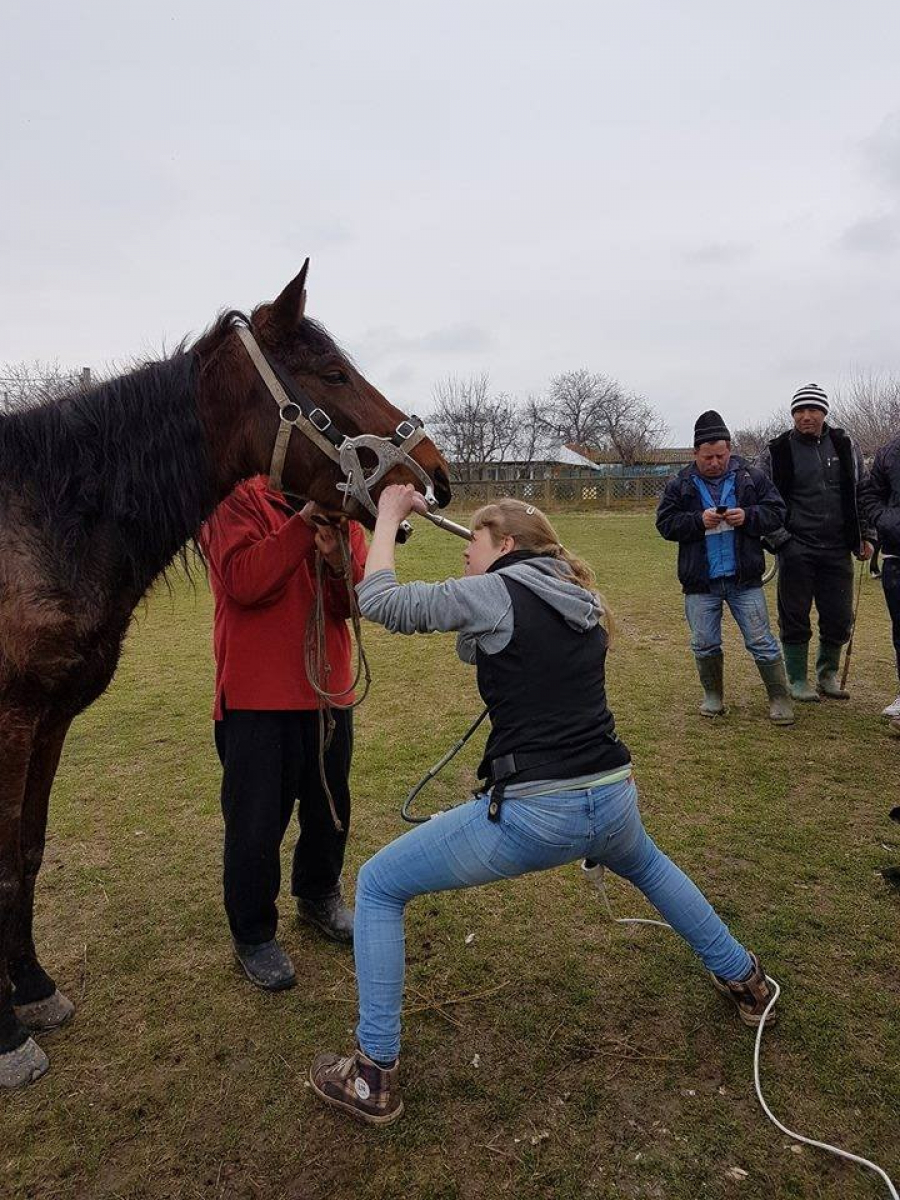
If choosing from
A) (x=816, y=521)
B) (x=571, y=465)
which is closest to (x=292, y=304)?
(x=816, y=521)

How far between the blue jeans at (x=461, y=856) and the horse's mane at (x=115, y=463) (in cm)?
129

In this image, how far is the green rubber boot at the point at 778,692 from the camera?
5.72 m

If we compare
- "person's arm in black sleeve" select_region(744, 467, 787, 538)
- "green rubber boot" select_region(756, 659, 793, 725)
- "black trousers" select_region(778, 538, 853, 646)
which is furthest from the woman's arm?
"black trousers" select_region(778, 538, 853, 646)

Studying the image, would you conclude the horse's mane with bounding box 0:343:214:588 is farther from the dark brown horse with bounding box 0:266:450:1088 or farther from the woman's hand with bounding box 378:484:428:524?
the woman's hand with bounding box 378:484:428:524

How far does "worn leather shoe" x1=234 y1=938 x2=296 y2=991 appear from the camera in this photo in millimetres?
2879

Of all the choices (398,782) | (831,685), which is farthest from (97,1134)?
(831,685)

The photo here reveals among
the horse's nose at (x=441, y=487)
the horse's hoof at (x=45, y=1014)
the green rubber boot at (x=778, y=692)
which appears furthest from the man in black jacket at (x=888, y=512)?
the horse's hoof at (x=45, y=1014)

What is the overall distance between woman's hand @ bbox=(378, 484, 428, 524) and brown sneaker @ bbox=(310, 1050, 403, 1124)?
1.65 m

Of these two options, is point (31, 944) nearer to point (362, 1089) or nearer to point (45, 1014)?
point (45, 1014)

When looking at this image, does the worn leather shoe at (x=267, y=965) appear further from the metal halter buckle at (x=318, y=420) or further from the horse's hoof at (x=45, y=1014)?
the metal halter buckle at (x=318, y=420)

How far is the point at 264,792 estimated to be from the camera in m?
2.77

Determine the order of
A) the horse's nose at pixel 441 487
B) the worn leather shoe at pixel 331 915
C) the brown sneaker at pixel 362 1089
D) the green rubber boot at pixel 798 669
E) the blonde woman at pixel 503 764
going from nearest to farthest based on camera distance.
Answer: the blonde woman at pixel 503 764 → the brown sneaker at pixel 362 1089 → the horse's nose at pixel 441 487 → the worn leather shoe at pixel 331 915 → the green rubber boot at pixel 798 669

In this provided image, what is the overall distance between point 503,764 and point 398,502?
0.85 m

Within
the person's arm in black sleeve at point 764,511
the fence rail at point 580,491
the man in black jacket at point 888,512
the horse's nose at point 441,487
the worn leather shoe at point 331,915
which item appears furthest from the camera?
the fence rail at point 580,491
